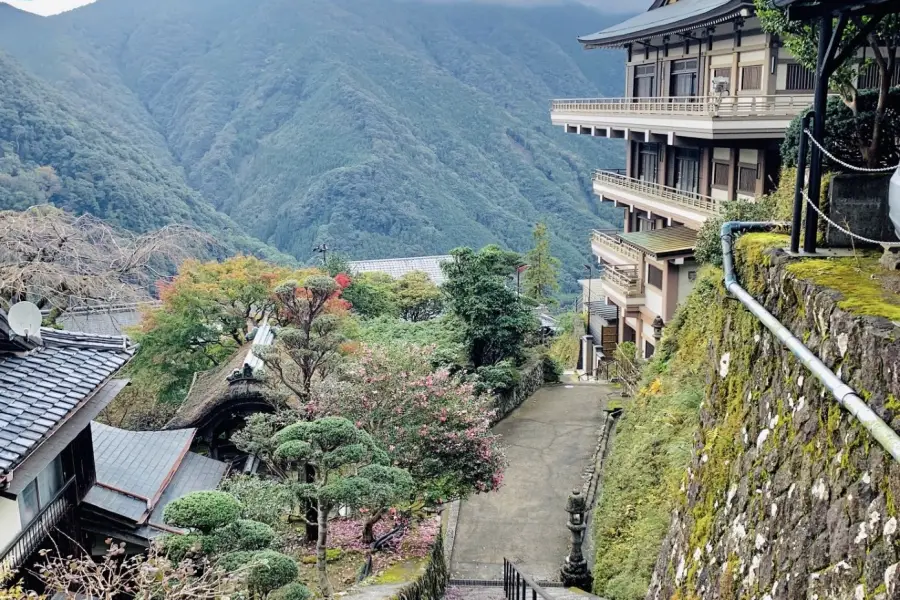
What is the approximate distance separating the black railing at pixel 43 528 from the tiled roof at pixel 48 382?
1.28 metres

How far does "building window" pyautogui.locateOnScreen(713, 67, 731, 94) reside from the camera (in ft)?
66.5

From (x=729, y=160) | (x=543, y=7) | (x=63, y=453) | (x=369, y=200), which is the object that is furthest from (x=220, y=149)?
(x=543, y=7)

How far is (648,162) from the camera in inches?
1058

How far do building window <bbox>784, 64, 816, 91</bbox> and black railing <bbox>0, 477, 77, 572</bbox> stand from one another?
17420 mm

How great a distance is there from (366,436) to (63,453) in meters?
4.02

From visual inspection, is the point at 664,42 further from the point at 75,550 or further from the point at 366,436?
the point at 75,550

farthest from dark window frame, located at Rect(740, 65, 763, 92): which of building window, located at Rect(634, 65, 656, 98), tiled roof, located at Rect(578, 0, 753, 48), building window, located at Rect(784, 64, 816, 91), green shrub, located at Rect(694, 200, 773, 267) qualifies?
building window, located at Rect(634, 65, 656, 98)

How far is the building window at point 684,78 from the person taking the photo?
896 inches

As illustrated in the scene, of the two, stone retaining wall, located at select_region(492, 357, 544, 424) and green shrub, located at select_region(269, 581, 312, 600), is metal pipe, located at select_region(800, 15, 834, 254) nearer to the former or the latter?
green shrub, located at select_region(269, 581, 312, 600)

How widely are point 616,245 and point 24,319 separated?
19.6 m

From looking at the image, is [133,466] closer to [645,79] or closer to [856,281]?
[856,281]

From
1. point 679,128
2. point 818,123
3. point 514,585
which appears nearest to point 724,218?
point 679,128

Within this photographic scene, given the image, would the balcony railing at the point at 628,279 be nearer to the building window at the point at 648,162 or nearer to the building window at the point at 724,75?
the building window at the point at 648,162

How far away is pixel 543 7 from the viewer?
19200cm
